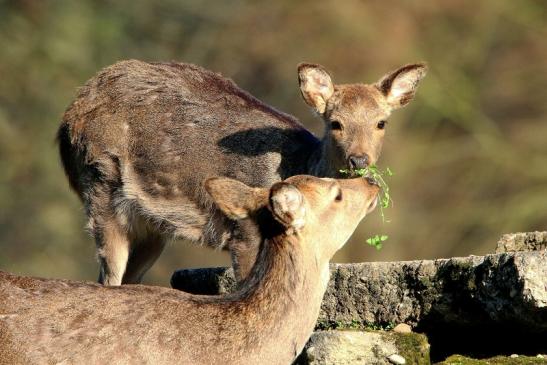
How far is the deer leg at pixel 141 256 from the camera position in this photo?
1202 cm

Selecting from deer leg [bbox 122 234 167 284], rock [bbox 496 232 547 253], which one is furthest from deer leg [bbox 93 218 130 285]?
rock [bbox 496 232 547 253]

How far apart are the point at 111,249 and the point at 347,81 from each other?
12.3 m

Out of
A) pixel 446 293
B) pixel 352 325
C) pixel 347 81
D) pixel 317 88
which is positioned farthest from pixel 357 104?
pixel 347 81

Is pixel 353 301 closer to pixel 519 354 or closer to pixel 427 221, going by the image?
pixel 519 354

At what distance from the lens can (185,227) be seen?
37.2ft

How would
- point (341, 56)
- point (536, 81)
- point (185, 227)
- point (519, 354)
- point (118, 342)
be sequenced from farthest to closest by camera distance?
point (341, 56) → point (536, 81) → point (185, 227) → point (519, 354) → point (118, 342)

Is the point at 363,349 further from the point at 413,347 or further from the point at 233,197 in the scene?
the point at 233,197

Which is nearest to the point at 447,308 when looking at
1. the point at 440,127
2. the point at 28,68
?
the point at 440,127

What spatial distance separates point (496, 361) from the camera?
8672 millimetres

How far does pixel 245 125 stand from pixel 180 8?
13.8m

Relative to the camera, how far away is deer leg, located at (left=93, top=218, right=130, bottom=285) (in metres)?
11.5

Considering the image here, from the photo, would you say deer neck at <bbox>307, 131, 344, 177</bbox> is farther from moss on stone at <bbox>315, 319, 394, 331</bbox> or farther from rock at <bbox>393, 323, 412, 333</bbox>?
rock at <bbox>393, 323, 412, 333</bbox>

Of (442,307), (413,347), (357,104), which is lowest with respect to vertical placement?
(413,347)

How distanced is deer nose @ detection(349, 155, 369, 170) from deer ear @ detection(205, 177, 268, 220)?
6.73 ft
